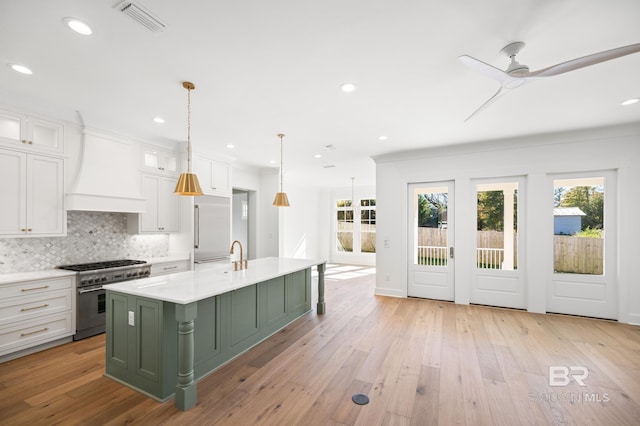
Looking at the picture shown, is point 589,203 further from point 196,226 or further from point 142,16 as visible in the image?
point 196,226

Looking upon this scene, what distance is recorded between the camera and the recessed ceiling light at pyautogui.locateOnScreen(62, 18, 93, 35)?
189 centimetres

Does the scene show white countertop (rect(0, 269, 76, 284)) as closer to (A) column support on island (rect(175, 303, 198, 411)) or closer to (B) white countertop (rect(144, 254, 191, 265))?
(B) white countertop (rect(144, 254, 191, 265))

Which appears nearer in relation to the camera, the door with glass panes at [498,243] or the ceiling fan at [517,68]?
the ceiling fan at [517,68]

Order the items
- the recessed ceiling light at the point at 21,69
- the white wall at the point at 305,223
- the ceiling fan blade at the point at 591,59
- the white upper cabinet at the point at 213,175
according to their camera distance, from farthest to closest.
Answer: the white wall at the point at 305,223
the white upper cabinet at the point at 213,175
the recessed ceiling light at the point at 21,69
the ceiling fan blade at the point at 591,59

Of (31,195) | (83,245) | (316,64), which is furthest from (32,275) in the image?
(316,64)

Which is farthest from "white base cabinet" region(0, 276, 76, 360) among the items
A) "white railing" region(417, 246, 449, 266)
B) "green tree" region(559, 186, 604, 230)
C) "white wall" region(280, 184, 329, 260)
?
"green tree" region(559, 186, 604, 230)

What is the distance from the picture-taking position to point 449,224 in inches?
204

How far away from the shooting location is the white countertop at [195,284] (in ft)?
7.39

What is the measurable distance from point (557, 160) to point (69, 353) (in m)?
6.97

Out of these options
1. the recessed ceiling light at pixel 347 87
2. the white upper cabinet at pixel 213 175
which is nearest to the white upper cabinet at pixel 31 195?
Result: the white upper cabinet at pixel 213 175

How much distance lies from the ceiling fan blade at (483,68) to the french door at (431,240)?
3.24 metres

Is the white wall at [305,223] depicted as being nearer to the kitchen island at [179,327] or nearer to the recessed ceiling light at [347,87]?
the kitchen island at [179,327]

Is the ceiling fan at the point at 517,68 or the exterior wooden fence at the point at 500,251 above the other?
the ceiling fan at the point at 517,68

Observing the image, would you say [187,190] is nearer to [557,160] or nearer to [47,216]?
[47,216]
